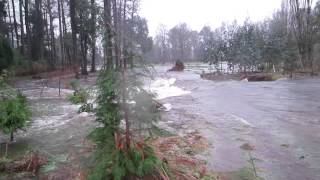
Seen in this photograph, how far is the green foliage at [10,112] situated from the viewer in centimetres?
748

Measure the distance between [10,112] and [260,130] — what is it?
5.44 metres

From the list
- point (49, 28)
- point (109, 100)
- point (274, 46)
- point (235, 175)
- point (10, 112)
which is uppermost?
point (49, 28)

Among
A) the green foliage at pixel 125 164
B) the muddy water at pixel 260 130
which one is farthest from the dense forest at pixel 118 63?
the muddy water at pixel 260 130

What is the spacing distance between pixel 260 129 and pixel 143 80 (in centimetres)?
537

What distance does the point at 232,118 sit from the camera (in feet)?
35.6

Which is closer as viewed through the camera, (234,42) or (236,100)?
(236,100)

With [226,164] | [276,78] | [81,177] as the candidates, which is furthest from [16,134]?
[276,78]

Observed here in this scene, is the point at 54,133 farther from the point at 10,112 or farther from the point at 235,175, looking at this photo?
the point at 235,175

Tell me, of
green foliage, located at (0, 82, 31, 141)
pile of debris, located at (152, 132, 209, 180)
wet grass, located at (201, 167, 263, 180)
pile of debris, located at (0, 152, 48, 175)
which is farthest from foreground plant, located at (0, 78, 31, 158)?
wet grass, located at (201, 167, 263, 180)

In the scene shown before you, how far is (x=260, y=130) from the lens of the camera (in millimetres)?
8938

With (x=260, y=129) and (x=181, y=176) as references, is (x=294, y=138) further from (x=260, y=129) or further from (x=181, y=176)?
(x=181, y=176)

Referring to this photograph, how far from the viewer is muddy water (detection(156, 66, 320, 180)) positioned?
612cm

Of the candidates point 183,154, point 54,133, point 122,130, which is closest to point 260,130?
point 183,154

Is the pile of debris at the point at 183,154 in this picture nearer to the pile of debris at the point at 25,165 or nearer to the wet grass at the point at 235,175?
the wet grass at the point at 235,175
